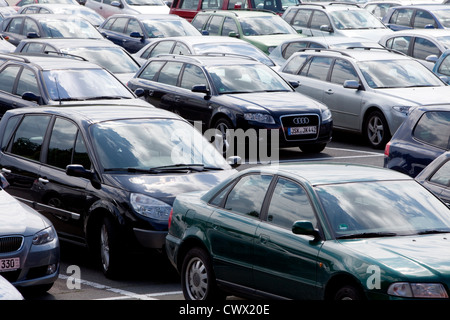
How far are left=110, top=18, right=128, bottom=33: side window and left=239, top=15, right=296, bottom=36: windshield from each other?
10.1 ft

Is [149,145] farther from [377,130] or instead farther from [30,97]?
[377,130]

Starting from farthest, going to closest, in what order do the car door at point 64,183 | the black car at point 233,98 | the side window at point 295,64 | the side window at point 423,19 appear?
the side window at point 423,19 → the side window at point 295,64 → the black car at point 233,98 → the car door at point 64,183

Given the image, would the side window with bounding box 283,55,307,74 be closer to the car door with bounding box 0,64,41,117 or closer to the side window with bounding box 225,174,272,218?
the car door with bounding box 0,64,41,117

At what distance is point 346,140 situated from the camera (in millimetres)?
20141

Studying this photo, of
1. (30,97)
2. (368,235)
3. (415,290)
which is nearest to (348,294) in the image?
(415,290)

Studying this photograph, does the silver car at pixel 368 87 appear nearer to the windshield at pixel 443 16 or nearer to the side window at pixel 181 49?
the side window at pixel 181 49

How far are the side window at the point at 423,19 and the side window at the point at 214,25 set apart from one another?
5377mm

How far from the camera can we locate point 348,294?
7.68 metres

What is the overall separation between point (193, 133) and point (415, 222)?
412 centimetres

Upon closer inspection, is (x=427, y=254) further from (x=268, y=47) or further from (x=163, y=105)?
(x=268, y=47)

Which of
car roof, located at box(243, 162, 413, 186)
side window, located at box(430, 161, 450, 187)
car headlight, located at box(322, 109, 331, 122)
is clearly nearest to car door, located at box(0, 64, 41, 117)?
car headlight, located at box(322, 109, 331, 122)

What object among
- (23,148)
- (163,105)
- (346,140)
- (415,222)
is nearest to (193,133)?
(23,148)

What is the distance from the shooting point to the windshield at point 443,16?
2803cm

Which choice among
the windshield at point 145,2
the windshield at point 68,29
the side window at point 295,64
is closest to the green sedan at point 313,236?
the side window at point 295,64
